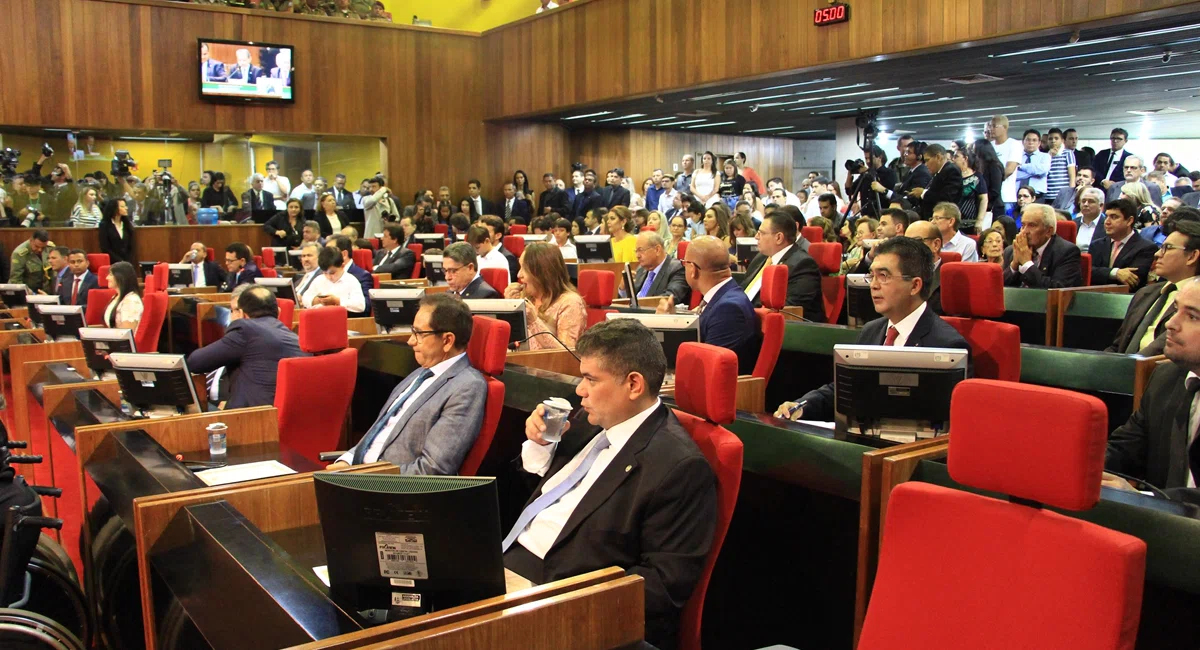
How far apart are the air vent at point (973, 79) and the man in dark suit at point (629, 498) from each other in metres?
9.23

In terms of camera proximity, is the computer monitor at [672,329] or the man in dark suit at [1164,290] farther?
the man in dark suit at [1164,290]

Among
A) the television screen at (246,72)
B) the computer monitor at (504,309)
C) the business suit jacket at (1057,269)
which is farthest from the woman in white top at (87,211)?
the business suit jacket at (1057,269)

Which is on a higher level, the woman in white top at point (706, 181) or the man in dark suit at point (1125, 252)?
the woman in white top at point (706, 181)

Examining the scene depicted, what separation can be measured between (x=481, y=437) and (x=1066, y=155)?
752 centimetres

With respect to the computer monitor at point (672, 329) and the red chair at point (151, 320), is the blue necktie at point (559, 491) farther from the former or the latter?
the red chair at point (151, 320)

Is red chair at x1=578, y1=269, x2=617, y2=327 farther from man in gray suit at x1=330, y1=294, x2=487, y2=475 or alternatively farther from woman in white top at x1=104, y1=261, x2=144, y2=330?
woman in white top at x1=104, y1=261, x2=144, y2=330

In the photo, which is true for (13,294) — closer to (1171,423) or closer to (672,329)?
(672,329)

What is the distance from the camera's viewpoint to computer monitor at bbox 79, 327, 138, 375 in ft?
15.3

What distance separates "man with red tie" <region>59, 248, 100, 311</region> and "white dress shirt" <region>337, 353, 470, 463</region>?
21.1 ft

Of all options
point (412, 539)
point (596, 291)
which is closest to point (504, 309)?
point (596, 291)

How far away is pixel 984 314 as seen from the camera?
11.1 feet

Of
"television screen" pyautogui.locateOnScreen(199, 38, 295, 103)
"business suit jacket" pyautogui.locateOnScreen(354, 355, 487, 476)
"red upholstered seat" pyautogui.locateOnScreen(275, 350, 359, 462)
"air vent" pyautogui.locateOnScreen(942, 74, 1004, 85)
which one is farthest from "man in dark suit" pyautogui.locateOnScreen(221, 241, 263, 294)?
"air vent" pyautogui.locateOnScreen(942, 74, 1004, 85)

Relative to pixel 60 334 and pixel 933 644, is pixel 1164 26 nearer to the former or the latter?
pixel 933 644

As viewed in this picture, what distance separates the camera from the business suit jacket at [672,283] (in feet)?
21.2
